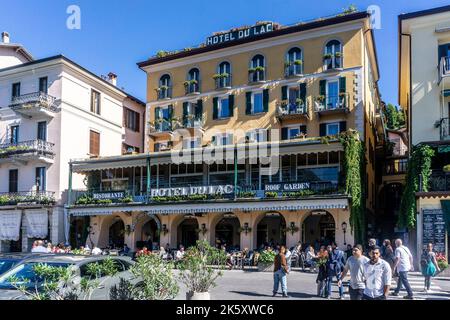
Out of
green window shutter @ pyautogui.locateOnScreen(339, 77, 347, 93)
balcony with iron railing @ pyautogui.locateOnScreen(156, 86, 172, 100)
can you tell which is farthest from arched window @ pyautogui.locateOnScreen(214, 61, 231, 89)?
green window shutter @ pyautogui.locateOnScreen(339, 77, 347, 93)

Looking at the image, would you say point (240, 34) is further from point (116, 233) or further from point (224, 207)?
point (116, 233)

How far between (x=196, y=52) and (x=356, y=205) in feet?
55.3

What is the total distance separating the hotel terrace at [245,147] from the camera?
28.9 metres

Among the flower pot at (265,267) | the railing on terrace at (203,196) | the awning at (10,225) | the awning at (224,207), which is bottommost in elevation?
the flower pot at (265,267)

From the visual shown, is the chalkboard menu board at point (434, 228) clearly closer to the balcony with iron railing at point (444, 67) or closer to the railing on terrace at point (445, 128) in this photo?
the railing on terrace at point (445, 128)

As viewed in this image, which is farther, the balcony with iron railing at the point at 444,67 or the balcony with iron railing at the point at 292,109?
the balcony with iron railing at the point at 292,109

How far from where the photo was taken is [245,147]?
30.0 m

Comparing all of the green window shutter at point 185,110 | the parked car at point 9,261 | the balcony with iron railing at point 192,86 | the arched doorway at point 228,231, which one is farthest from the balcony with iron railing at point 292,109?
the parked car at point 9,261

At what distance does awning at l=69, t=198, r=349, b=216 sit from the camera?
26766mm

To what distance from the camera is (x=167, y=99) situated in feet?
121

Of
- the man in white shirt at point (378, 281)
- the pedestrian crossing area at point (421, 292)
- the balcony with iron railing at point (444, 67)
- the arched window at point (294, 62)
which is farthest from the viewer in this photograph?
the arched window at point (294, 62)

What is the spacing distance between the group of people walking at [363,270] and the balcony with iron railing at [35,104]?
86.6 feet
